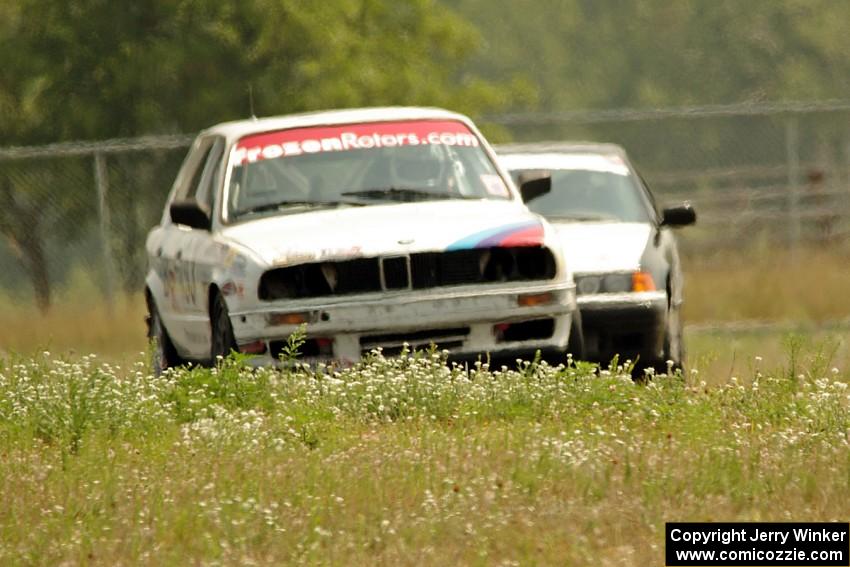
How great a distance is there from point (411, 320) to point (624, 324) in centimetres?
201

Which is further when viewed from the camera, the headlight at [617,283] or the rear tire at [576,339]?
the headlight at [617,283]

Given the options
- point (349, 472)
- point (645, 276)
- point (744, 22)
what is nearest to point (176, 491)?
point (349, 472)

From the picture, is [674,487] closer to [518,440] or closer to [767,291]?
[518,440]

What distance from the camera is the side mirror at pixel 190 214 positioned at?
12047 millimetres

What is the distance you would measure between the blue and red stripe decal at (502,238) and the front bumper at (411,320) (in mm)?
221

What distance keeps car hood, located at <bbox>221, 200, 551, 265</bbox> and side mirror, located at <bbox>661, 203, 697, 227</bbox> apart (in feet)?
6.53

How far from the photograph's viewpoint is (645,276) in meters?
12.8

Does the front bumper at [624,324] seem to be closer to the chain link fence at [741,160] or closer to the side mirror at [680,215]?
the side mirror at [680,215]

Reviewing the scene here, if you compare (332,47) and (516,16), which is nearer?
(332,47)

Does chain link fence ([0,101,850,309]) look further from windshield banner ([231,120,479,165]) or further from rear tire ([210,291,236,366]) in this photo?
rear tire ([210,291,236,366])

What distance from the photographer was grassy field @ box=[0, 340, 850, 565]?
714 cm

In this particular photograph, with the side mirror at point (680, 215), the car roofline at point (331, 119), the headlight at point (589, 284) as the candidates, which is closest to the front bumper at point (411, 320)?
the headlight at point (589, 284)

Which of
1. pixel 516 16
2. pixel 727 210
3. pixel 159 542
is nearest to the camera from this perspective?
pixel 159 542

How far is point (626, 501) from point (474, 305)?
3499 millimetres
